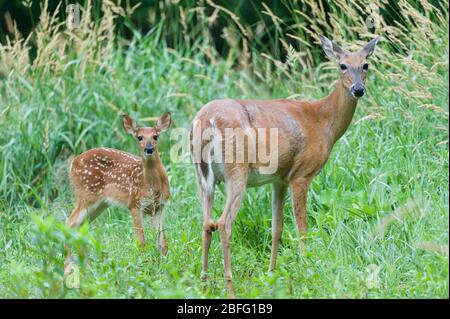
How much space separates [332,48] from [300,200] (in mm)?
1197

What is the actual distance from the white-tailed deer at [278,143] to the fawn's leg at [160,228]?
47cm

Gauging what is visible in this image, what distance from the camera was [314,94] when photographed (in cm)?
867

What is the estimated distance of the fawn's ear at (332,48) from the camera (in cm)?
689

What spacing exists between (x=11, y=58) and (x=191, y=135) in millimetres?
3414

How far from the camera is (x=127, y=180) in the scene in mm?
7273

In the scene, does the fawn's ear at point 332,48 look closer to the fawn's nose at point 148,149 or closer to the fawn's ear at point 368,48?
the fawn's ear at point 368,48

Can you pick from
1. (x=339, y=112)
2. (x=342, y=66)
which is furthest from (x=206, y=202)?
(x=342, y=66)

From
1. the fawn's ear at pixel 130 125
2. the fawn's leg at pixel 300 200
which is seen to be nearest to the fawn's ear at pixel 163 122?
the fawn's ear at pixel 130 125

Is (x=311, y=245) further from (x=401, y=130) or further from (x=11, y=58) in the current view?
(x=11, y=58)

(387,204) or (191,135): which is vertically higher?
(191,135)

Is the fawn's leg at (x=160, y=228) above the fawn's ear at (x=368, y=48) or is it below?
below

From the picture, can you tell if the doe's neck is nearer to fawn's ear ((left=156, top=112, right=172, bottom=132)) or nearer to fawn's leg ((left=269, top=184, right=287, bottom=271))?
fawn's leg ((left=269, top=184, right=287, bottom=271))
